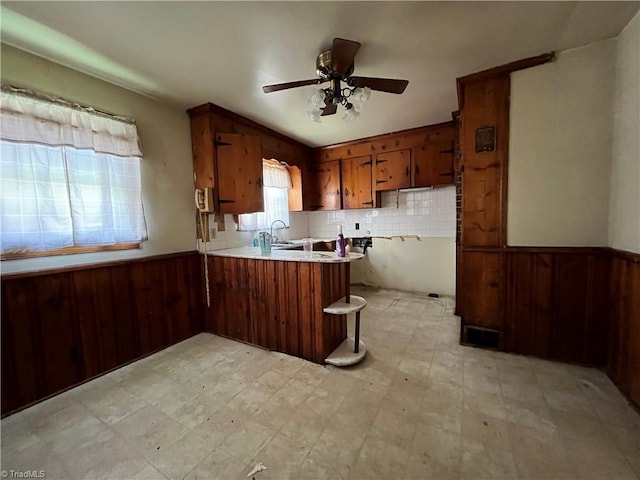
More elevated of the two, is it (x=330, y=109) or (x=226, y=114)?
(x=226, y=114)

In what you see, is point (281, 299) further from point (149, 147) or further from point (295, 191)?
point (295, 191)

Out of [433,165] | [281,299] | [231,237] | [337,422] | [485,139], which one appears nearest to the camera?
[337,422]

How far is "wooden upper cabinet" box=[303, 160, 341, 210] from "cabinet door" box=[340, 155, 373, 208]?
0.12 m

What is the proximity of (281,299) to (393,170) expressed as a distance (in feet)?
8.84

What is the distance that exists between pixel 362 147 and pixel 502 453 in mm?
3882

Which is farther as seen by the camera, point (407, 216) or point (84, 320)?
point (407, 216)

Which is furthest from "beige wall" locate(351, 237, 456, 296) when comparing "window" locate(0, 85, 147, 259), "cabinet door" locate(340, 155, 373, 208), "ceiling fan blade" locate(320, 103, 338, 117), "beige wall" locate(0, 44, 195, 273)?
"window" locate(0, 85, 147, 259)

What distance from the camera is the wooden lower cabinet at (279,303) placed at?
2.26 meters

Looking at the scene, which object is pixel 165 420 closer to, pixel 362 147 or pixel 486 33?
pixel 486 33

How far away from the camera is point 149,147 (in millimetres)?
2525

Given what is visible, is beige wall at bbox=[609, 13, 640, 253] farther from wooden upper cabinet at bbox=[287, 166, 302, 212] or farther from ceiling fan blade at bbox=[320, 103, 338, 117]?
wooden upper cabinet at bbox=[287, 166, 302, 212]

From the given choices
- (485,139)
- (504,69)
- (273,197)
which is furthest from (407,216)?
(504,69)

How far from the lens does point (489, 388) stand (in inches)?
73.0

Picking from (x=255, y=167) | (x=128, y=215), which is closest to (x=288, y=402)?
(x=128, y=215)
